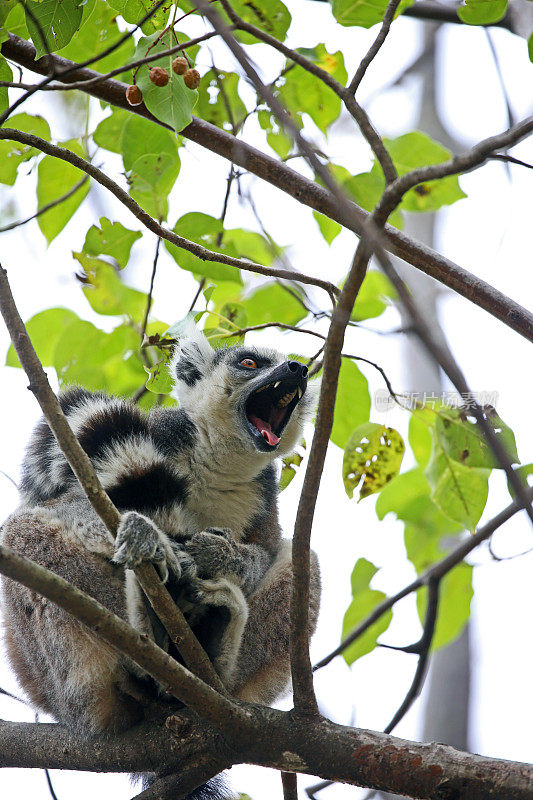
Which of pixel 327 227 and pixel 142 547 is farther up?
pixel 327 227

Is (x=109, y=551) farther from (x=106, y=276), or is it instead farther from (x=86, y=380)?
(x=106, y=276)

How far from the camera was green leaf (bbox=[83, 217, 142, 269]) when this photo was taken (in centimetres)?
490

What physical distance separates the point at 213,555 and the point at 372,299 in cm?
232

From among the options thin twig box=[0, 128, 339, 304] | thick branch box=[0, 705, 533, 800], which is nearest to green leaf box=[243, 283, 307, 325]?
thin twig box=[0, 128, 339, 304]

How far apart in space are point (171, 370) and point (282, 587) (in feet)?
6.00

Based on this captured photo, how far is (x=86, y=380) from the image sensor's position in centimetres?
539

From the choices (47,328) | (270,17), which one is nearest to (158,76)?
(270,17)

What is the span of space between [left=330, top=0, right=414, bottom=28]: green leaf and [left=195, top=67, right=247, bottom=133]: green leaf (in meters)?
0.92

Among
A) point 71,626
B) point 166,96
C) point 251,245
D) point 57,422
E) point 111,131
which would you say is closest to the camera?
point 57,422

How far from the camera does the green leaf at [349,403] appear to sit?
489 centimetres

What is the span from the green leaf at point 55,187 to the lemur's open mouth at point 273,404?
1.70m

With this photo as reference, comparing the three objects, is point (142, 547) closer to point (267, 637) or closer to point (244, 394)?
point (267, 637)

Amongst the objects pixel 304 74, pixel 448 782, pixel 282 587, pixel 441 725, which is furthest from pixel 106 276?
pixel 441 725

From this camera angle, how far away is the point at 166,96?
3.73m
